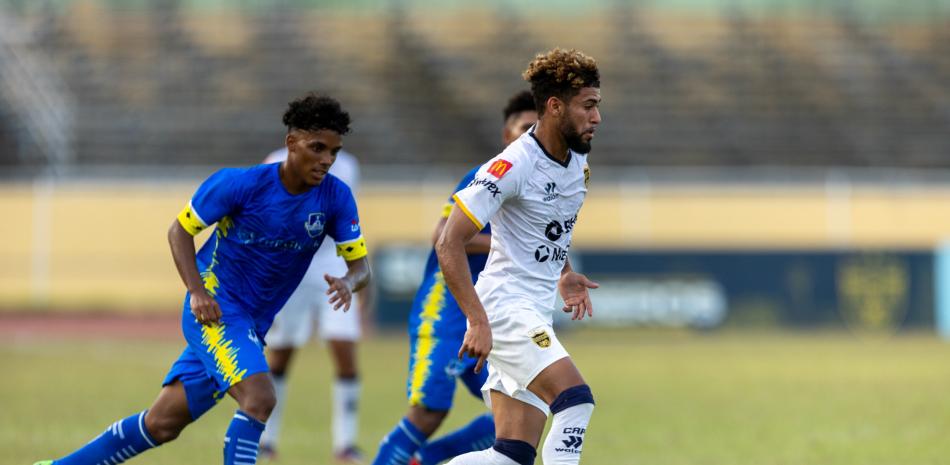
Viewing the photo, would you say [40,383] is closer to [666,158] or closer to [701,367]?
[701,367]

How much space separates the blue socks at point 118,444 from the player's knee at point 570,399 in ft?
6.56

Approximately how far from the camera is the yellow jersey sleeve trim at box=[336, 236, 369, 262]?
7.25 meters

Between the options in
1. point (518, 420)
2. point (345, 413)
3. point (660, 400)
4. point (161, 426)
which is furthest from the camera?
point (660, 400)

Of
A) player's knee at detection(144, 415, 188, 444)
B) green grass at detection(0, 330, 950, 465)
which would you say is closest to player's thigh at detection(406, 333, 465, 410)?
player's knee at detection(144, 415, 188, 444)

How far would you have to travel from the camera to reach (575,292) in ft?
22.5

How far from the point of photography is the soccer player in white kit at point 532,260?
630 cm

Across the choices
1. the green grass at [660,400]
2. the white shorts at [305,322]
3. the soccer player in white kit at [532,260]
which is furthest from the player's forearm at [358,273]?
the white shorts at [305,322]

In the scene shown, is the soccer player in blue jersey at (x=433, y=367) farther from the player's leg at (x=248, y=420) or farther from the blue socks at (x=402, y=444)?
the player's leg at (x=248, y=420)

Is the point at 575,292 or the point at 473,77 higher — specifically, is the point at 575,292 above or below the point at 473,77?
below

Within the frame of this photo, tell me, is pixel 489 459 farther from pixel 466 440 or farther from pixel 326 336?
pixel 326 336

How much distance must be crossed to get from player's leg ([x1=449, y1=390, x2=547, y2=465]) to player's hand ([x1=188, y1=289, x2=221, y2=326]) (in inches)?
52.6

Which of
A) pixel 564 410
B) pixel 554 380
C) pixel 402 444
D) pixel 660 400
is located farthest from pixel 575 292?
pixel 660 400

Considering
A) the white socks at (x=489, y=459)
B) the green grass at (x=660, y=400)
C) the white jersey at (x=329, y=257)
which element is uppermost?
the white jersey at (x=329, y=257)

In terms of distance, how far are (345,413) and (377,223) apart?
645 inches
